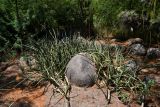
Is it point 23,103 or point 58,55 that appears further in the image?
point 58,55

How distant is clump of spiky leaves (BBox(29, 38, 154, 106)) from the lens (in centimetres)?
623

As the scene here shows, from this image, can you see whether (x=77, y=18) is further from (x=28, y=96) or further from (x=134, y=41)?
(x=28, y=96)

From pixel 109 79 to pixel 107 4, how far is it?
3708 millimetres

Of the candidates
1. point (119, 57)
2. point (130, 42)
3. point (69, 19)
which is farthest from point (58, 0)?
point (119, 57)

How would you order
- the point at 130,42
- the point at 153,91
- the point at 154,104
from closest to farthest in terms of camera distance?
the point at 154,104 → the point at 153,91 → the point at 130,42

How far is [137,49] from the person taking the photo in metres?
8.55

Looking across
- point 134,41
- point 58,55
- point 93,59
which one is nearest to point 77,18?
point 134,41

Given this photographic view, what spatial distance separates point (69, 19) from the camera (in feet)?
30.8

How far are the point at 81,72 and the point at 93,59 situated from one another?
410mm

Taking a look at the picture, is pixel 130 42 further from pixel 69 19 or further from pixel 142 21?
pixel 69 19

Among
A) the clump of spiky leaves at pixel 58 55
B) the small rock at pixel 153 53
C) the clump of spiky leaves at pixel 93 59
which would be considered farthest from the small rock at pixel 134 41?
the clump of spiky leaves at pixel 58 55

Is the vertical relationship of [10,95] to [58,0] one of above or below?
below

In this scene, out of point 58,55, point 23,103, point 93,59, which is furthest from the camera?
point 58,55

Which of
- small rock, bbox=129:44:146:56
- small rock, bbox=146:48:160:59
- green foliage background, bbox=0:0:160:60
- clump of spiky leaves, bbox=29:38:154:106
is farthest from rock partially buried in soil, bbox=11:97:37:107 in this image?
small rock, bbox=146:48:160:59
